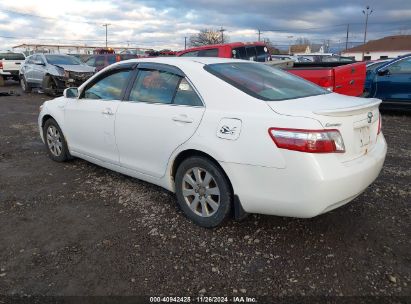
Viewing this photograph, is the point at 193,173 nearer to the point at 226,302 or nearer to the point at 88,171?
the point at 226,302

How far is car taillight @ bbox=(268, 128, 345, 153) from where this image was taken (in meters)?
2.86

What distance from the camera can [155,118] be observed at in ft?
12.6

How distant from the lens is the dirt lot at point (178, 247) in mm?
2803

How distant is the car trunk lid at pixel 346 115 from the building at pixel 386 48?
221 ft

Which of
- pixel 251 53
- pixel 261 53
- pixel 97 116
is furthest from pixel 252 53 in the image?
pixel 97 116

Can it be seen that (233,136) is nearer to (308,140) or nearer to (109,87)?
(308,140)

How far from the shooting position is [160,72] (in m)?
4.03

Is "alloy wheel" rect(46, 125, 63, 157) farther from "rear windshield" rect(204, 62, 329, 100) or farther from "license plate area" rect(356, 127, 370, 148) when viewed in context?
"license plate area" rect(356, 127, 370, 148)

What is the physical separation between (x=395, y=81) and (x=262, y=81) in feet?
22.4

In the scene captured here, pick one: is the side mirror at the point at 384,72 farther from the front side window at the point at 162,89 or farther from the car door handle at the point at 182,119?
the car door handle at the point at 182,119

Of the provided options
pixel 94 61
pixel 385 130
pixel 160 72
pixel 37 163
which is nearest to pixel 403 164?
pixel 385 130

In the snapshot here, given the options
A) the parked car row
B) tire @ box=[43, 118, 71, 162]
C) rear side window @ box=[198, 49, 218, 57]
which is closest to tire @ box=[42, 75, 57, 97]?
rear side window @ box=[198, 49, 218, 57]

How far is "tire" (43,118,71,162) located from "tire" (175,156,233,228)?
96.2 inches

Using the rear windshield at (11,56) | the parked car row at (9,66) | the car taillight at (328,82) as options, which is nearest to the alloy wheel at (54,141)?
the car taillight at (328,82)
